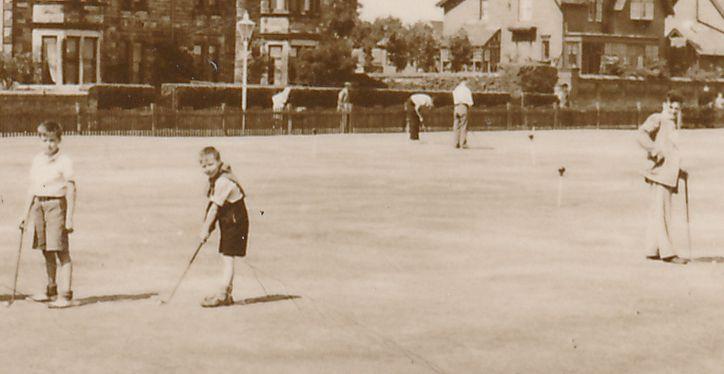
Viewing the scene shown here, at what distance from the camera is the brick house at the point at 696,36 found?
8956 cm

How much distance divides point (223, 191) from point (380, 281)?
2323 millimetres

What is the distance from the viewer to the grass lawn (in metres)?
9.35

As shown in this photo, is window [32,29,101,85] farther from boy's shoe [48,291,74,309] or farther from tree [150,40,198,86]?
boy's shoe [48,291,74,309]

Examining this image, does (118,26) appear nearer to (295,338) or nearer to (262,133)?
(262,133)

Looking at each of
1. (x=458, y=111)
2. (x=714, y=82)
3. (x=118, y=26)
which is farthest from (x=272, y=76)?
(x=714, y=82)

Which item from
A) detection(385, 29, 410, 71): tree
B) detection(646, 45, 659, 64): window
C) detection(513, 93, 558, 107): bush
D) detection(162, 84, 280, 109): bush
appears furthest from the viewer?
detection(385, 29, 410, 71): tree

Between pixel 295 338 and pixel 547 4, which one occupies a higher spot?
pixel 547 4

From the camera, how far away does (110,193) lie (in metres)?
21.6

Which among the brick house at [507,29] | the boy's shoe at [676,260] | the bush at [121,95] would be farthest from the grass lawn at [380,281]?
the brick house at [507,29]

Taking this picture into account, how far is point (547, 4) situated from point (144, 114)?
43740 millimetres

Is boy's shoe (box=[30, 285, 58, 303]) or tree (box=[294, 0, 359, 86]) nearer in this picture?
boy's shoe (box=[30, 285, 58, 303])

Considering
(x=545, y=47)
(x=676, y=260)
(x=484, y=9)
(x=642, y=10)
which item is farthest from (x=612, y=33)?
(x=676, y=260)

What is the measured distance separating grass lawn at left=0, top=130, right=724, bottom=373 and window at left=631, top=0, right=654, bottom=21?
6122cm

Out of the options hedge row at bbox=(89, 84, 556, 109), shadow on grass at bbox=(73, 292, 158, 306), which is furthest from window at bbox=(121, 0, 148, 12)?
shadow on grass at bbox=(73, 292, 158, 306)
